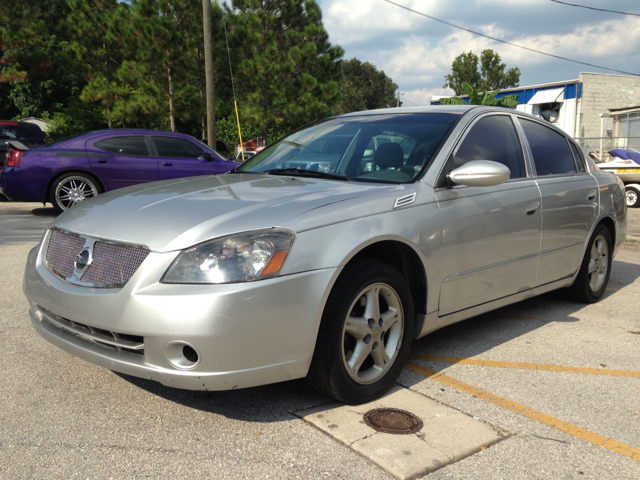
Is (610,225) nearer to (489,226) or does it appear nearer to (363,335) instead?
(489,226)

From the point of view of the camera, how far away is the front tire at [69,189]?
9.53 metres

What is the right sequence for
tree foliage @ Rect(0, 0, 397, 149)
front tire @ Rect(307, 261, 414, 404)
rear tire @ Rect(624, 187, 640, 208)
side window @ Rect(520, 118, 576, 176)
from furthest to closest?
tree foliage @ Rect(0, 0, 397, 149), rear tire @ Rect(624, 187, 640, 208), side window @ Rect(520, 118, 576, 176), front tire @ Rect(307, 261, 414, 404)

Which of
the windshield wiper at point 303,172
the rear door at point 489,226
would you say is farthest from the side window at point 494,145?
the windshield wiper at point 303,172

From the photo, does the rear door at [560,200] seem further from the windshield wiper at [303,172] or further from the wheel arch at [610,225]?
the windshield wiper at [303,172]

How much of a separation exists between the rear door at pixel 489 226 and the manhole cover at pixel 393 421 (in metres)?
0.79

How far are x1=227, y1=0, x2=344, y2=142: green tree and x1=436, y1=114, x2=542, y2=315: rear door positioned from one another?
898 inches

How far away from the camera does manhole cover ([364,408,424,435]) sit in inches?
109

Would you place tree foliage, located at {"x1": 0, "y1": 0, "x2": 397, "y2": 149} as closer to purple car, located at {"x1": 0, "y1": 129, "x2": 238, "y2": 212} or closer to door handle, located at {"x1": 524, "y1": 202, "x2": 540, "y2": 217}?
purple car, located at {"x1": 0, "y1": 129, "x2": 238, "y2": 212}

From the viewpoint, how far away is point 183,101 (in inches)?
912

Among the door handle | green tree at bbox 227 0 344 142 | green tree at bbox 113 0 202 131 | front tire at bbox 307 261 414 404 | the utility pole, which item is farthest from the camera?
green tree at bbox 227 0 344 142

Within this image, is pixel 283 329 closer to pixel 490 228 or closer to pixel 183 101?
pixel 490 228

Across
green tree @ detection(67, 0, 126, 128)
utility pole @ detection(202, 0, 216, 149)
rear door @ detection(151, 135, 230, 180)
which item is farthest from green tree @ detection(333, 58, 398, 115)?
rear door @ detection(151, 135, 230, 180)

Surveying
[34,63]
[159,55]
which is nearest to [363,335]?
[159,55]

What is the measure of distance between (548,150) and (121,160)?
23.9 feet
